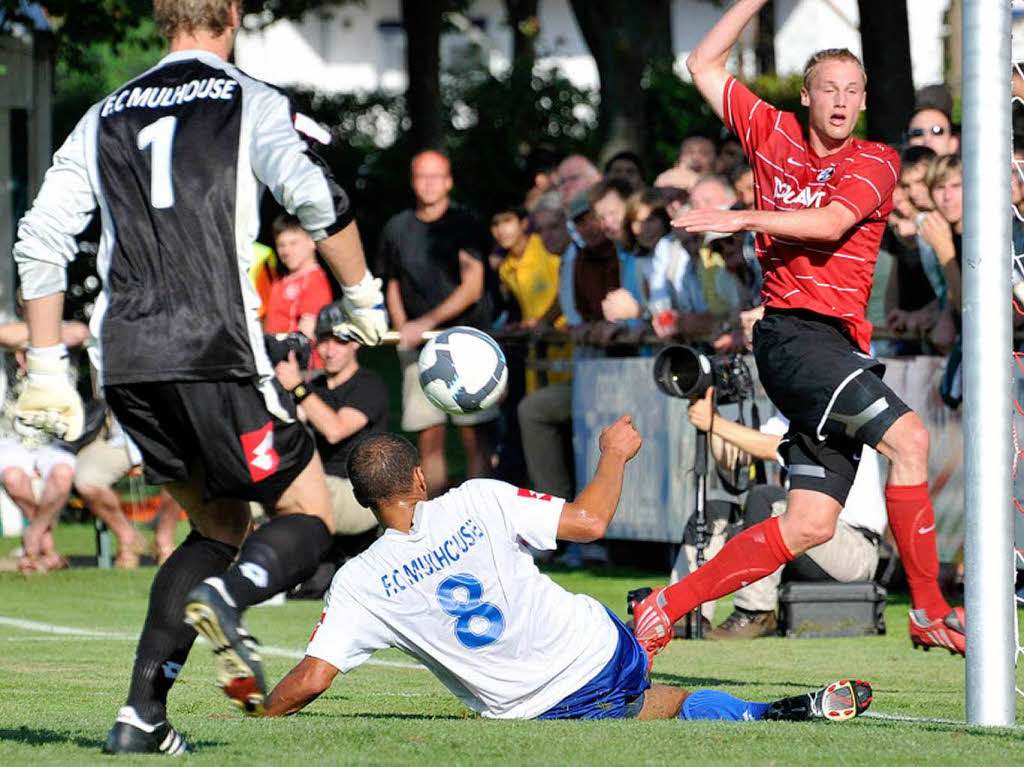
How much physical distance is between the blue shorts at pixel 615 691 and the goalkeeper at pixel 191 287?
1.09m

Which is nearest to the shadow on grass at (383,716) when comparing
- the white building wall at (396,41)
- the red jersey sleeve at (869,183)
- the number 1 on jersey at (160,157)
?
the number 1 on jersey at (160,157)

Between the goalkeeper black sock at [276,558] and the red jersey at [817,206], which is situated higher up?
the red jersey at [817,206]

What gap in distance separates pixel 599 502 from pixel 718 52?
2.05 metres

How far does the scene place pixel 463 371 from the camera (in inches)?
319

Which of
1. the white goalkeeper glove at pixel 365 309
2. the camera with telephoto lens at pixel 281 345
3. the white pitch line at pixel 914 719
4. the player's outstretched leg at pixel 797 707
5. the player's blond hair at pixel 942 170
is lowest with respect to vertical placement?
the white pitch line at pixel 914 719

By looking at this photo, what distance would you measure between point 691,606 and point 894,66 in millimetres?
9827

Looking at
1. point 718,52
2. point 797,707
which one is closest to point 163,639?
point 797,707

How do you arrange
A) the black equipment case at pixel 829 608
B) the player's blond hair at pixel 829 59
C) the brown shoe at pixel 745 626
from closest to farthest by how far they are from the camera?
the player's blond hair at pixel 829 59, the black equipment case at pixel 829 608, the brown shoe at pixel 745 626

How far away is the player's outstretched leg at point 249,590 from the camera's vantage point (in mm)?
4969

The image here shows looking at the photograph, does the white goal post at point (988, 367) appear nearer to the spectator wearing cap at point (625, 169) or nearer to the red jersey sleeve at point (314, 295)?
the spectator wearing cap at point (625, 169)

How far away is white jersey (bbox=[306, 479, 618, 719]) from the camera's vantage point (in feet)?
19.2

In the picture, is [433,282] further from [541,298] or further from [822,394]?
[822,394]

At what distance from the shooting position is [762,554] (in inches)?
279

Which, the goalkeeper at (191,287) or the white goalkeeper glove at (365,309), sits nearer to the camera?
the goalkeeper at (191,287)
